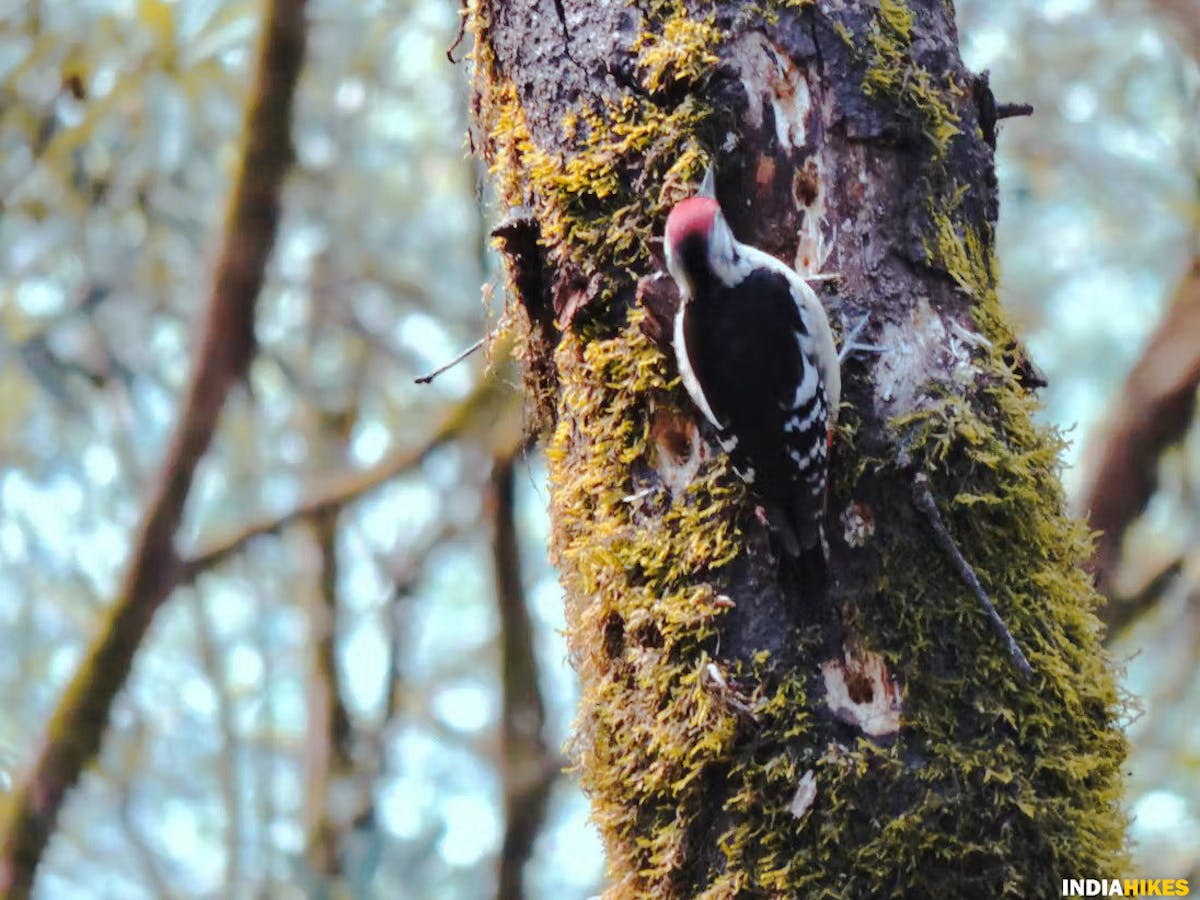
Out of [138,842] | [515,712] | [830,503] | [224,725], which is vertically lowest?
[830,503]

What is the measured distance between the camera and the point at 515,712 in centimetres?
538

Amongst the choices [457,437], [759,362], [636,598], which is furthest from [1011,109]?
Result: [457,437]

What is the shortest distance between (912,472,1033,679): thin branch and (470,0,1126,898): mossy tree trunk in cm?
2

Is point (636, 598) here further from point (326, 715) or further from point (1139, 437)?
point (326, 715)

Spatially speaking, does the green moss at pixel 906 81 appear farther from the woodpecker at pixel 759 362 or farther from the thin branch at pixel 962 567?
the thin branch at pixel 962 567

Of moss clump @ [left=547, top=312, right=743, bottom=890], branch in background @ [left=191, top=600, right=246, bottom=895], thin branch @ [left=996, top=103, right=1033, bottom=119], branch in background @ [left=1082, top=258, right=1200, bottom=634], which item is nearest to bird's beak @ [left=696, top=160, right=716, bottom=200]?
moss clump @ [left=547, top=312, right=743, bottom=890]

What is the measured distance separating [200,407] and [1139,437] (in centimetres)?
342

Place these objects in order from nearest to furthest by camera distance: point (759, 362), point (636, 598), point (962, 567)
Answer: point (962, 567), point (636, 598), point (759, 362)

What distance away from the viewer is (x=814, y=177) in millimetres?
2457

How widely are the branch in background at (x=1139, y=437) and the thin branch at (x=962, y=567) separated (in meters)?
2.66

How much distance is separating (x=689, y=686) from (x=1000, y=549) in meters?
0.63

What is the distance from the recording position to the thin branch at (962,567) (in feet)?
7.08

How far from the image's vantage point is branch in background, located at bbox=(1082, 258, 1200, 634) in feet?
15.3

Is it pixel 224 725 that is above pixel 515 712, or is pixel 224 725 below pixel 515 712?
above
